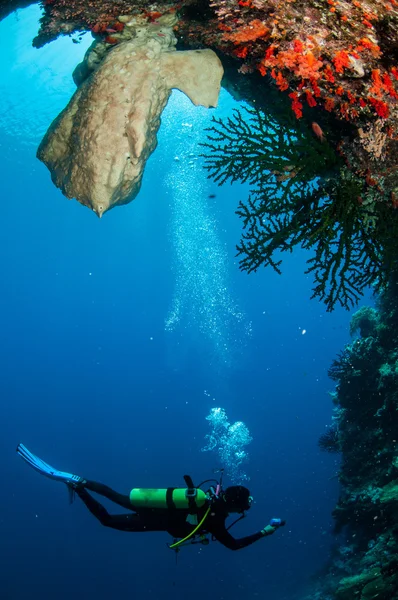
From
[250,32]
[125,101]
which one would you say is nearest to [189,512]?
[125,101]

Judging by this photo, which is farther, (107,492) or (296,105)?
(107,492)

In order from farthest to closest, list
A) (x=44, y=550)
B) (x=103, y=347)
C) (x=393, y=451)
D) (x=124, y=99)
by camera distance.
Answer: (x=103, y=347) → (x=44, y=550) → (x=393, y=451) → (x=124, y=99)

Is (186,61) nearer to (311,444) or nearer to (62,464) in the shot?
(62,464)

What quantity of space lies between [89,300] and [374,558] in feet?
261

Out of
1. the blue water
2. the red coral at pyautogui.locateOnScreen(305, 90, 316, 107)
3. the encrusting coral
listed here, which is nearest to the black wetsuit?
the encrusting coral

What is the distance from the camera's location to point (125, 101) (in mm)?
4719

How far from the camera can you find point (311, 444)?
61.6 meters

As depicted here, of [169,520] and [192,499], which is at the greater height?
[192,499]

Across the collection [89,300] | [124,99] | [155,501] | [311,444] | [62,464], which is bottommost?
[311,444]

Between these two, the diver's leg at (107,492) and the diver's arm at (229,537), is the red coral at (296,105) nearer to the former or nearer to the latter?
the diver's arm at (229,537)

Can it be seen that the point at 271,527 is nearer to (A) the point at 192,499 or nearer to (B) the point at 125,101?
(A) the point at 192,499

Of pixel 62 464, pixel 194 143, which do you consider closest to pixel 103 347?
pixel 62 464

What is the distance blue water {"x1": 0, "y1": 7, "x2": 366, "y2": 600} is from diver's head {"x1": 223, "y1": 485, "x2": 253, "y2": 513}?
20.1 meters

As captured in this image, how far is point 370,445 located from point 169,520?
6395 millimetres
